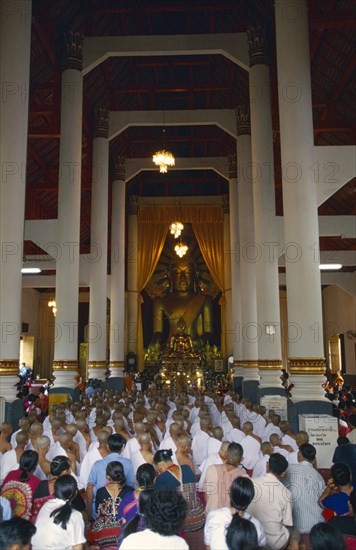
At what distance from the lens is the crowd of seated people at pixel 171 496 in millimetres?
2662

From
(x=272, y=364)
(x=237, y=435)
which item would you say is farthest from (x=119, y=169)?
(x=237, y=435)

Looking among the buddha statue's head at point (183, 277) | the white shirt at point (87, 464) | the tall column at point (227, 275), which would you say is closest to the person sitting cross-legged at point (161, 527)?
the white shirt at point (87, 464)

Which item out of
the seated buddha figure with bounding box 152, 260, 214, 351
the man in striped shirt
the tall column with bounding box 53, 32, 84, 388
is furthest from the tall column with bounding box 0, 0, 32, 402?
the seated buddha figure with bounding box 152, 260, 214, 351

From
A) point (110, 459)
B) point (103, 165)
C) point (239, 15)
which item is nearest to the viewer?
point (110, 459)

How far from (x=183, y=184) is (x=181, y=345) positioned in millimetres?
7162

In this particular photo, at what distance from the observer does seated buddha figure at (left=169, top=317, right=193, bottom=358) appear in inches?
920

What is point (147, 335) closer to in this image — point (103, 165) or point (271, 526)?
point (103, 165)

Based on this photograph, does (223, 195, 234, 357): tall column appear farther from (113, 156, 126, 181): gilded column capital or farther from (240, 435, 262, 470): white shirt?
(240, 435, 262, 470): white shirt

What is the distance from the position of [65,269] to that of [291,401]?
6.17m

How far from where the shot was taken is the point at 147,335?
26.3m

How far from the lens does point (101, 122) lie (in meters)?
15.7

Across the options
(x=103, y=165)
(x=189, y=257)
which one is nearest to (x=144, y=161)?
(x=103, y=165)

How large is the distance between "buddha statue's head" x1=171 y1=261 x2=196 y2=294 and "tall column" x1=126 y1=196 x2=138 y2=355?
122 inches

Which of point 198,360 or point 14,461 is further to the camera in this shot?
point 198,360
